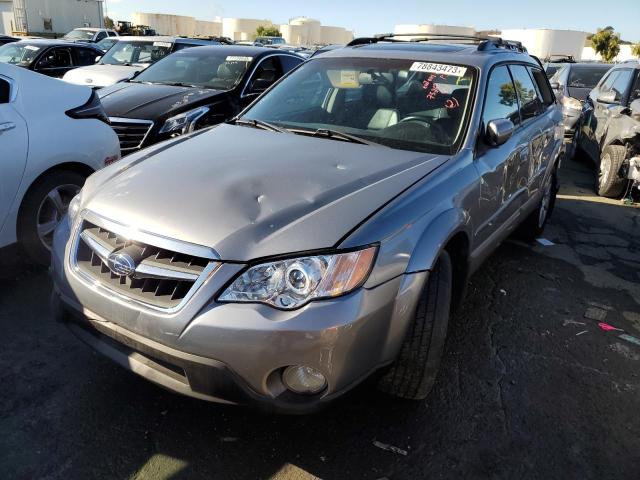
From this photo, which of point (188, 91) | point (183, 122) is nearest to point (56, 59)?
point (188, 91)

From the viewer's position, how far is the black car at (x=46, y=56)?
10570mm

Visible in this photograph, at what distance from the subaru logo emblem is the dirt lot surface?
771mm

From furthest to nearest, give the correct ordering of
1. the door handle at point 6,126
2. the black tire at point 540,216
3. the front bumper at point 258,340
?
the black tire at point 540,216
the door handle at point 6,126
the front bumper at point 258,340

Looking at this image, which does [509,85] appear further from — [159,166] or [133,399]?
[133,399]

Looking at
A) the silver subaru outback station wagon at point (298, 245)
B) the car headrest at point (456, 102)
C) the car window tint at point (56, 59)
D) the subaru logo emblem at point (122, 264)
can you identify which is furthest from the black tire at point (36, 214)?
the car window tint at point (56, 59)

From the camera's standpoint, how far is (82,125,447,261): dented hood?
6.95 ft

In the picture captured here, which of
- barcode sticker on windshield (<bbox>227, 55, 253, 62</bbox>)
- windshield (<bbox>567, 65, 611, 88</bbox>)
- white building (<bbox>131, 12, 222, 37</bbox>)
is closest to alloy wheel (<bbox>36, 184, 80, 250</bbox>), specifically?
barcode sticker on windshield (<bbox>227, 55, 253, 62</bbox>)

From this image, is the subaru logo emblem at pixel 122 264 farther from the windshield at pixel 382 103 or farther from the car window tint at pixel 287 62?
the car window tint at pixel 287 62

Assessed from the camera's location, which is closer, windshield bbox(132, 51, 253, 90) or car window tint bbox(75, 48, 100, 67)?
windshield bbox(132, 51, 253, 90)

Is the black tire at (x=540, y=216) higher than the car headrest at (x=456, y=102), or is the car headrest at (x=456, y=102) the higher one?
the car headrest at (x=456, y=102)

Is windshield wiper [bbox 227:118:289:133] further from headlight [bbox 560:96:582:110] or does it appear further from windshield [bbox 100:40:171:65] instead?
headlight [bbox 560:96:582:110]

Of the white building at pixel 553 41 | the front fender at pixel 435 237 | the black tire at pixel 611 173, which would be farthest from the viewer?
the white building at pixel 553 41

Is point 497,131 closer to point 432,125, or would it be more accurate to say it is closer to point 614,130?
point 432,125

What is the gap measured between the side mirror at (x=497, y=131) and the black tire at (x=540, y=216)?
1.90m
